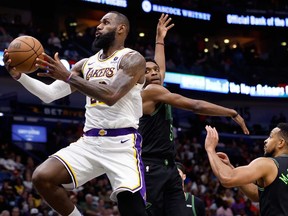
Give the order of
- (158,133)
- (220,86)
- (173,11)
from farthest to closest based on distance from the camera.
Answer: (173,11) < (220,86) < (158,133)

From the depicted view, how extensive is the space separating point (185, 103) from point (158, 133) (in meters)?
0.50

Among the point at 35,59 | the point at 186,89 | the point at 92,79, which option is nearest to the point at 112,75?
the point at 92,79

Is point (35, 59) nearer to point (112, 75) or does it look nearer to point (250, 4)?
point (112, 75)

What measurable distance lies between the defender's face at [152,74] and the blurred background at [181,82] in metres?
6.16

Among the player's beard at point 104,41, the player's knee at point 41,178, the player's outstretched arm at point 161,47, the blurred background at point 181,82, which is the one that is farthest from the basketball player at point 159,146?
the blurred background at point 181,82

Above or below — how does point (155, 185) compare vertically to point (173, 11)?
below

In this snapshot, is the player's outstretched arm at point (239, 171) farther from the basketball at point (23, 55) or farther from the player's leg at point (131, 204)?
the basketball at point (23, 55)

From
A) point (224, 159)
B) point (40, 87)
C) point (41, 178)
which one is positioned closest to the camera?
point (41, 178)

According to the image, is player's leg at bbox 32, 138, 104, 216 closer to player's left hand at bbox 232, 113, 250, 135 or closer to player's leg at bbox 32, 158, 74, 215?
player's leg at bbox 32, 158, 74, 215

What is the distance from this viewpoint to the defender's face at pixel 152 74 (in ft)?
20.2

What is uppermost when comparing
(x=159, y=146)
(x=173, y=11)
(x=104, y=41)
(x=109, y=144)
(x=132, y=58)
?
(x=173, y=11)

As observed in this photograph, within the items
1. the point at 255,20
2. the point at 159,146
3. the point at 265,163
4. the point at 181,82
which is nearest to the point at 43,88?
the point at 159,146

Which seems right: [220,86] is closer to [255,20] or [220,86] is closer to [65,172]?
[255,20]

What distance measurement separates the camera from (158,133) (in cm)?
606
